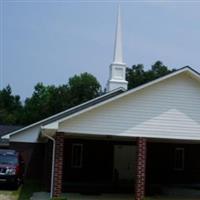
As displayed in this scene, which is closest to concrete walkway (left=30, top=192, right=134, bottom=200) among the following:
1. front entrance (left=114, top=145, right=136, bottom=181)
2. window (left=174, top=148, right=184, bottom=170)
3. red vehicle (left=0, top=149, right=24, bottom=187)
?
red vehicle (left=0, top=149, right=24, bottom=187)

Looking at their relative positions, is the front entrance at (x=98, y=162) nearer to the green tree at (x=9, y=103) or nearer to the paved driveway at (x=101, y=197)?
the paved driveway at (x=101, y=197)

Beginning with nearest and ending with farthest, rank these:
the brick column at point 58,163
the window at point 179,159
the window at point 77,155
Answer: the brick column at point 58,163, the window at point 77,155, the window at point 179,159

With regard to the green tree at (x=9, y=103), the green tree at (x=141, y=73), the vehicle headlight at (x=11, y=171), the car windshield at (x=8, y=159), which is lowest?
the vehicle headlight at (x=11, y=171)

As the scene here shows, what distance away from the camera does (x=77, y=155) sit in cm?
2625

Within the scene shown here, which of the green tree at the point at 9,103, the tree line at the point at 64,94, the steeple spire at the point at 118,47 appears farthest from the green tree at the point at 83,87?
the steeple spire at the point at 118,47

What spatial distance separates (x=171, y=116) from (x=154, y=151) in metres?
8.62

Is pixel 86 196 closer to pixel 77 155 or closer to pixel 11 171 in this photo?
pixel 11 171

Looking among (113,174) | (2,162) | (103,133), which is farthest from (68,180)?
(103,133)

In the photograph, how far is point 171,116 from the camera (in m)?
18.9

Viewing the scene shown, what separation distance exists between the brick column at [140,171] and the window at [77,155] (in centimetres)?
796

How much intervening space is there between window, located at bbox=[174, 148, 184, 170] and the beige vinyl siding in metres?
8.70

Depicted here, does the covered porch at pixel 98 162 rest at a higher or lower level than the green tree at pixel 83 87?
lower

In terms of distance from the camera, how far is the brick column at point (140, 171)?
1850cm

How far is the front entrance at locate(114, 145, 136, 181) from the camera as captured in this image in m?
26.6
